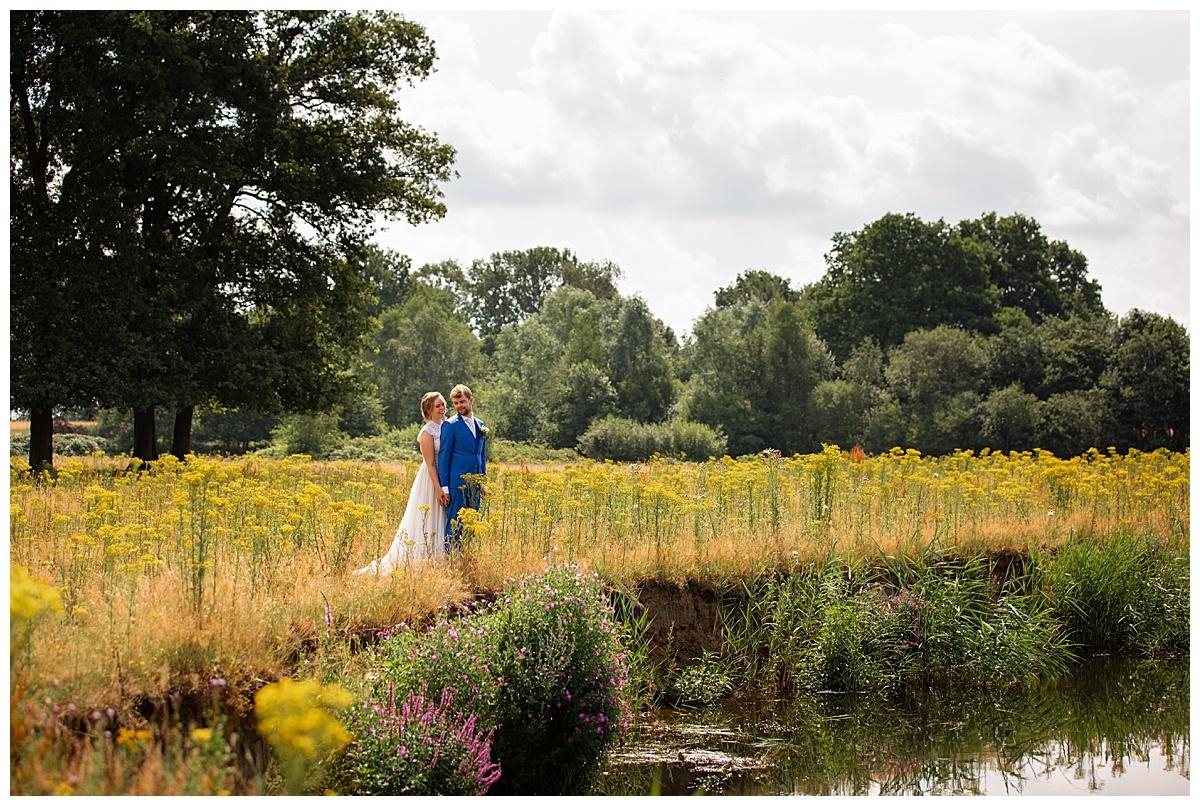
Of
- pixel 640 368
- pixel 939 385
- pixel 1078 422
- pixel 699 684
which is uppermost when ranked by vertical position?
pixel 640 368

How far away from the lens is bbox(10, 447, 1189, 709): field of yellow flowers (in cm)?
627

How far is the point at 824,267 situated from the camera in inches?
2005

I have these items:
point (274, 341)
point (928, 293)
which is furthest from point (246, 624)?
point (928, 293)

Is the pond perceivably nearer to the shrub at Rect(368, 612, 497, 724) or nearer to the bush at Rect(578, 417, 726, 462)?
the shrub at Rect(368, 612, 497, 724)

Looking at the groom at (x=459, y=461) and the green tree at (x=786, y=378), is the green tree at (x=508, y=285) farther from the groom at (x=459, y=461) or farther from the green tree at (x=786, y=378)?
the groom at (x=459, y=461)

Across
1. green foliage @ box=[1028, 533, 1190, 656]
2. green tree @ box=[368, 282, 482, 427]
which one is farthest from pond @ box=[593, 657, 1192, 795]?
green tree @ box=[368, 282, 482, 427]

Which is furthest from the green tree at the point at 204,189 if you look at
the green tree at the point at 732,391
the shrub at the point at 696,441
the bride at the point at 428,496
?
the green tree at the point at 732,391

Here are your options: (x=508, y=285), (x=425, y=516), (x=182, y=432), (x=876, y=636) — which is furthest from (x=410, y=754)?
(x=508, y=285)

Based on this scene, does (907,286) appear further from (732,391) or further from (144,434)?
(144,434)

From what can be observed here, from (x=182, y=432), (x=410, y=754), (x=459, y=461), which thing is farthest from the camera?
(x=182, y=432)

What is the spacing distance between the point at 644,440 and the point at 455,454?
27209 mm

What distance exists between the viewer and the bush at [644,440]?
37.0 m

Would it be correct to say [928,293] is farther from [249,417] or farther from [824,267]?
[249,417]

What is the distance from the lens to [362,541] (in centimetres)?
999
